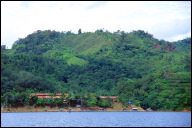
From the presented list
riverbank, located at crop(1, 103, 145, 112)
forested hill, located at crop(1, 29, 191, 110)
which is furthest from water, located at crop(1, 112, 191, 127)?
riverbank, located at crop(1, 103, 145, 112)

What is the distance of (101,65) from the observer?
94438 millimetres

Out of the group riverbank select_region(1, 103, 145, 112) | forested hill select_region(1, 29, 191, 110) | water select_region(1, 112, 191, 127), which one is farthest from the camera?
riverbank select_region(1, 103, 145, 112)

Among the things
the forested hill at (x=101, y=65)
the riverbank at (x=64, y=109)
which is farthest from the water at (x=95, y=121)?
the riverbank at (x=64, y=109)

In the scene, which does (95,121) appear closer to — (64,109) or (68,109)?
(64,109)

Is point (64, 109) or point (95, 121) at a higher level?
point (95, 121)

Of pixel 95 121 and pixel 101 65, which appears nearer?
pixel 95 121

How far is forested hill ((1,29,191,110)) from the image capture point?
54728 mm

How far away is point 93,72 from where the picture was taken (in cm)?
8931

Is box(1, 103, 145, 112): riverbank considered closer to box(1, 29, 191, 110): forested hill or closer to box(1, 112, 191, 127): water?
box(1, 29, 191, 110): forested hill

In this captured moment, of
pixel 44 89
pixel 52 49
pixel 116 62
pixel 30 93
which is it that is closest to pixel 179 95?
pixel 30 93

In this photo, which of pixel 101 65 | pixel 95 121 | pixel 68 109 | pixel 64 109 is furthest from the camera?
pixel 101 65

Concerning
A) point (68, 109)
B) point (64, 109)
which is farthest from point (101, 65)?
point (64, 109)

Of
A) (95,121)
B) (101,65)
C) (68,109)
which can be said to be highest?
(101,65)

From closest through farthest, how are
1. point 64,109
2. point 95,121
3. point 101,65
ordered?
point 95,121, point 64,109, point 101,65
